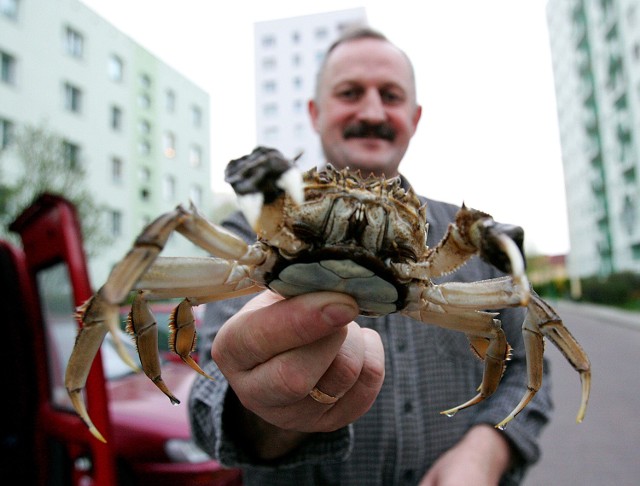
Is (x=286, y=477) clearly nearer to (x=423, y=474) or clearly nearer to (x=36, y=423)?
(x=423, y=474)

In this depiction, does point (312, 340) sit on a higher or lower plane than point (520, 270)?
lower

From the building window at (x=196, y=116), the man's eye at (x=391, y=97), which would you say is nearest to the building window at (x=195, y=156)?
the building window at (x=196, y=116)

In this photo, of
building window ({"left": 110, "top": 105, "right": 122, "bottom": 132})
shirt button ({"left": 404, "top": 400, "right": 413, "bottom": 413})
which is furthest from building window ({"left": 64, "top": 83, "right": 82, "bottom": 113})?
shirt button ({"left": 404, "top": 400, "right": 413, "bottom": 413})

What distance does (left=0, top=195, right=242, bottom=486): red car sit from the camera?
2246 millimetres

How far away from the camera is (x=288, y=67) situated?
53.0 m

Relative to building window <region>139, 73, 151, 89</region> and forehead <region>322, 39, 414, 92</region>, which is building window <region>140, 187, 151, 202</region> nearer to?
building window <region>139, 73, 151, 89</region>

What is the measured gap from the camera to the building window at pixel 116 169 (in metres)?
27.4

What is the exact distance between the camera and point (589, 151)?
41344 millimetres

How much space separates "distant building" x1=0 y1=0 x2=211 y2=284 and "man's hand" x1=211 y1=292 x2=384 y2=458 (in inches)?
805

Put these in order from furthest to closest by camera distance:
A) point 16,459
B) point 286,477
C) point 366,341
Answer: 1. point 16,459
2. point 286,477
3. point 366,341

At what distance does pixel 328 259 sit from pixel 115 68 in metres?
30.9

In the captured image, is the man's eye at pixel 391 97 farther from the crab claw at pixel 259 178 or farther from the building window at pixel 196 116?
the building window at pixel 196 116

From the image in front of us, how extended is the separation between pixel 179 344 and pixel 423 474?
1329mm

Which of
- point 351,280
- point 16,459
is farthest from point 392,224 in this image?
point 16,459
